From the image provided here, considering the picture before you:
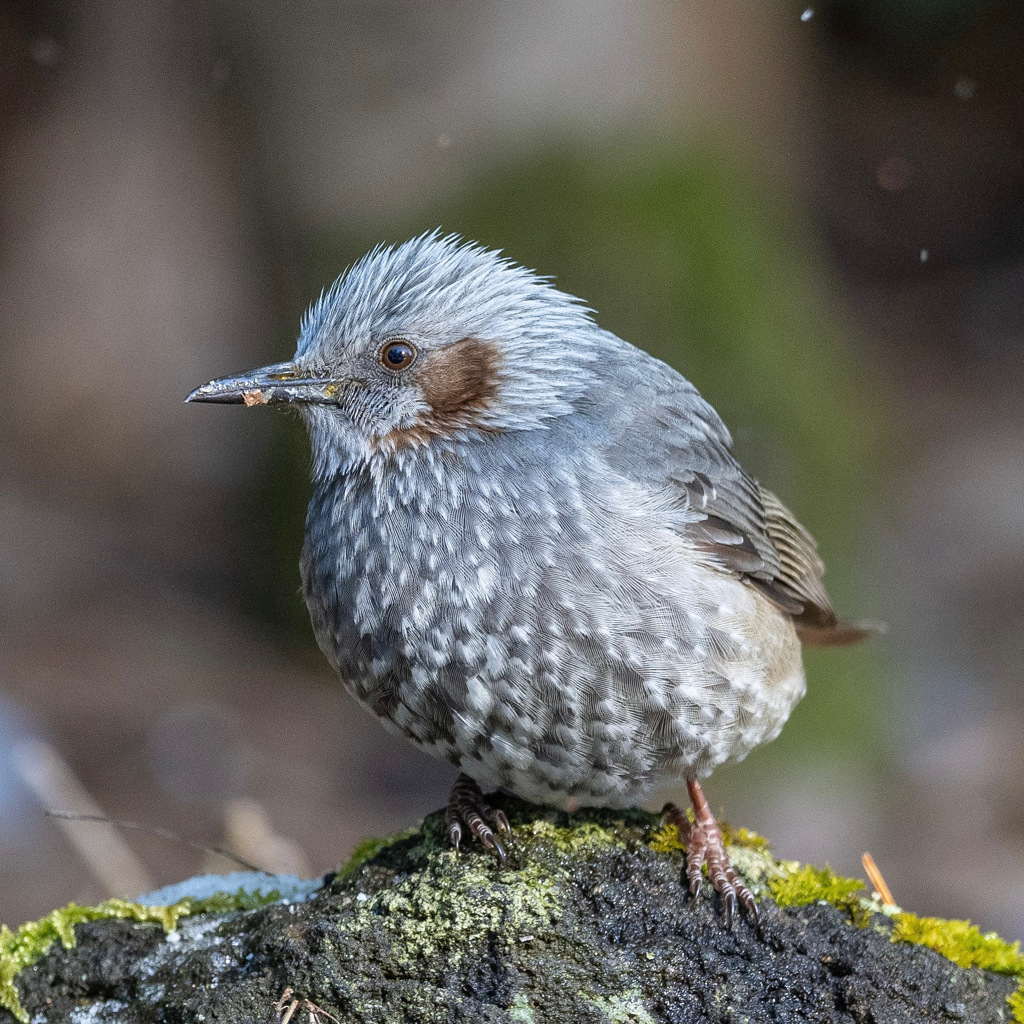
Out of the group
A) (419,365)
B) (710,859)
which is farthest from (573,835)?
(419,365)

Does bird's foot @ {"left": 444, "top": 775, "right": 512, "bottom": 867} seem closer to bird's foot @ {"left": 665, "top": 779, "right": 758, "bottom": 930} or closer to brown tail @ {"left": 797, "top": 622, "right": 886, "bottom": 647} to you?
bird's foot @ {"left": 665, "top": 779, "right": 758, "bottom": 930}

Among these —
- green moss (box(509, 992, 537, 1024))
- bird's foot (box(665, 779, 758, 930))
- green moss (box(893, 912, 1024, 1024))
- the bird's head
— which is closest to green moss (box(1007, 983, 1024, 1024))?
green moss (box(893, 912, 1024, 1024))

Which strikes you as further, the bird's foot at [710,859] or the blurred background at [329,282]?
the blurred background at [329,282]

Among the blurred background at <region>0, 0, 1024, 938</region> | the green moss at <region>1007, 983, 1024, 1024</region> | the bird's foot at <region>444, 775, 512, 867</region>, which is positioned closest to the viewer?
the green moss at <region>1007, 983, 1024, 1024</region>

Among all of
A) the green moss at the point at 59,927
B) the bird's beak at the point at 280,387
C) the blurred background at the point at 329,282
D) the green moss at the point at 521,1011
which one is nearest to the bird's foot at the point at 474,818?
the green moss at the point at 521,1011

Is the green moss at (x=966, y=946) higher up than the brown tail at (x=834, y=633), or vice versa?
the brown tail at (x=834, y=633)

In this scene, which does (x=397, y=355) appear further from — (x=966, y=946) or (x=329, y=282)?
(x=329, y=282)

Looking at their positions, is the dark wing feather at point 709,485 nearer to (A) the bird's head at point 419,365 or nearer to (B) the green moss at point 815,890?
(A) the bird's head at point 419,365

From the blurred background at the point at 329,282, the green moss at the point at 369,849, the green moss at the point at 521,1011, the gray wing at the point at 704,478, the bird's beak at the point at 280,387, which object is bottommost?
the green moss at the point at 521,1011
